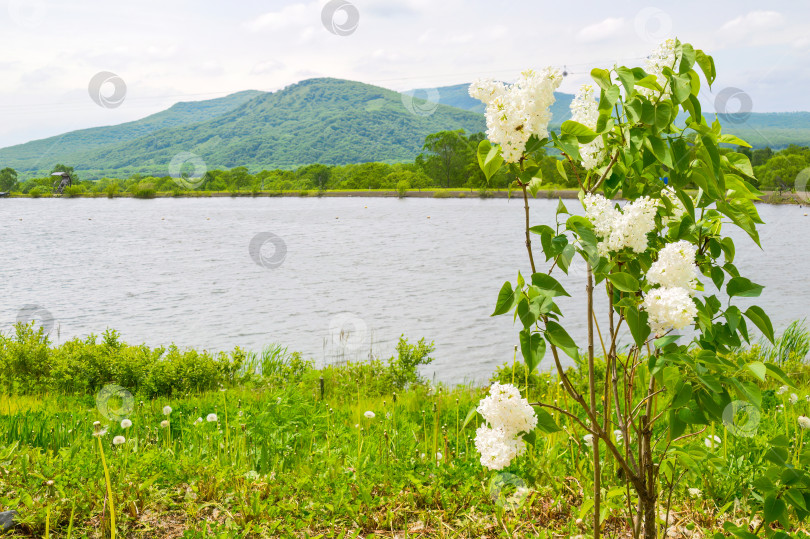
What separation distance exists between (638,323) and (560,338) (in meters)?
0.22

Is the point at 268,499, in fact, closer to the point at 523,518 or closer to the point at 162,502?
the point at 162,502

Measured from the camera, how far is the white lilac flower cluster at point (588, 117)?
1.84 metres

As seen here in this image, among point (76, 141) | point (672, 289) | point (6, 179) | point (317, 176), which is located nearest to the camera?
point (672, 289)

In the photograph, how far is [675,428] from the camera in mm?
1611

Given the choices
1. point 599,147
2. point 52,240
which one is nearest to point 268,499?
point 599,147

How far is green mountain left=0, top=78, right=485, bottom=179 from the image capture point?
10750 centimetres

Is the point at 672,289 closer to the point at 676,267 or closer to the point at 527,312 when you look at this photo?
the point at 676,267

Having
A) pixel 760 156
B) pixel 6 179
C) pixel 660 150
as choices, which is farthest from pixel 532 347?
pixel 6 179

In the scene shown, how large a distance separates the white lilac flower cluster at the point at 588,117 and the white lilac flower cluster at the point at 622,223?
1.04ft

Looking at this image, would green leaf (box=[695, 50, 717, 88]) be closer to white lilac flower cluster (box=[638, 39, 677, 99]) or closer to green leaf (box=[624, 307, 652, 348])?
white lilac flower cluster (box=[638, 39, 677, 99])

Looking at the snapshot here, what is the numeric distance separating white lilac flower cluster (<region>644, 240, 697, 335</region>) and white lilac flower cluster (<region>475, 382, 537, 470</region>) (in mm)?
453

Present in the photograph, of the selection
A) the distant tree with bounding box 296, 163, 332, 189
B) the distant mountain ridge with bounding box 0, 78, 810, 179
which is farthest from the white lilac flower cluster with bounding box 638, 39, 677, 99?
the distant mountain ridge with bounding box 0, 78, 810, 179

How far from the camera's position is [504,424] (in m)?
1.64

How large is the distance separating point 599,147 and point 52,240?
3109 cm
